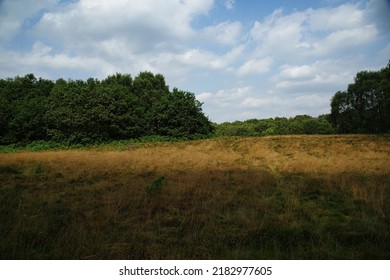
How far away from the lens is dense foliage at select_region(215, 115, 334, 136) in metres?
98.4

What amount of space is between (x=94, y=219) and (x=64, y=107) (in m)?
37.8

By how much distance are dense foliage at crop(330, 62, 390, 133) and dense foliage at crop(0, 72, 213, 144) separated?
31026mm

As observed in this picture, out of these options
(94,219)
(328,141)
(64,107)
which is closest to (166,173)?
(94,219)

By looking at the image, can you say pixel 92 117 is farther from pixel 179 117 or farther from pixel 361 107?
pixel 361 107

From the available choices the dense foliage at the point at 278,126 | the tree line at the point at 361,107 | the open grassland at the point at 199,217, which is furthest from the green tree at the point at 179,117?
the dense foliage at the point at 278,126

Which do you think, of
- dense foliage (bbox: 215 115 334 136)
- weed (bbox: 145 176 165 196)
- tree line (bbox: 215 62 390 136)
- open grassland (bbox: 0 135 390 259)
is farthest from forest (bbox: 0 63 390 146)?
dense foliage (bbox: 215 115 334 136)

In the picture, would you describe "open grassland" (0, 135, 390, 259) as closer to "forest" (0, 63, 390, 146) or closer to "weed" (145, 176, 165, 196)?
"weed" (145, 176, 165, 196)

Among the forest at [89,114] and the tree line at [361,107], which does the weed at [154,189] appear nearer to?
the forest at [89,114]

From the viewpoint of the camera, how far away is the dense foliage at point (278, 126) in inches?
3875

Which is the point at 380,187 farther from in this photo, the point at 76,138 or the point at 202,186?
the point at 76,138

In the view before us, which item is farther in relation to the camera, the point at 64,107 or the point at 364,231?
the point at 64,107

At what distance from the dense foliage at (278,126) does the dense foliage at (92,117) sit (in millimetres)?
51571

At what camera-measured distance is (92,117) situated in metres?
39.4

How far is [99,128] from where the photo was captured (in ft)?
134
